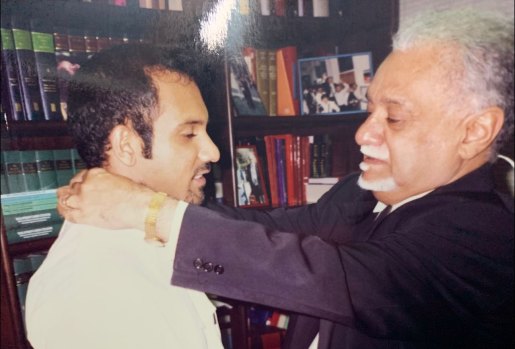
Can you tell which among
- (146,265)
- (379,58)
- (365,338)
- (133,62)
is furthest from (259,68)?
(365,338)

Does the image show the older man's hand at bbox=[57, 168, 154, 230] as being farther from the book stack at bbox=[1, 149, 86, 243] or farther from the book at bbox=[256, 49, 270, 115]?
the book at bbox=[256, 49, 270, 115]

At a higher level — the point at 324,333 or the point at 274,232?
the point at 274,232

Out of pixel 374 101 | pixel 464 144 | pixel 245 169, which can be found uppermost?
pixel 374 101

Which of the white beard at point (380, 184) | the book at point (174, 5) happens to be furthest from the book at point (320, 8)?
the white beard at point (380, 184)

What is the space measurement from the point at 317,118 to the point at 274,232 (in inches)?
26.8

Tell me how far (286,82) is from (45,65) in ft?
2.51

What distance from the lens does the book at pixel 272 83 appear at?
1.28 meters

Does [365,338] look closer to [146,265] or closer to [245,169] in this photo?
[146,265]

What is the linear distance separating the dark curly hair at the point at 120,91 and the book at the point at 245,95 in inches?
12.3

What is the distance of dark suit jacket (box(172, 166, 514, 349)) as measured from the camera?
72 centimetres

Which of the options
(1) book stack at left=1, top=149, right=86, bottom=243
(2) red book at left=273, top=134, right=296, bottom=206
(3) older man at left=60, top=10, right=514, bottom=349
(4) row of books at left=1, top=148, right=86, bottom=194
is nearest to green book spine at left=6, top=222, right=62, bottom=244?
(1) book stack at left=1, top=149, right=86, bottom=243

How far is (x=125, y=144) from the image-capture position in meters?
0.86

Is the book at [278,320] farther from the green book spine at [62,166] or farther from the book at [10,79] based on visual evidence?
the book at [10,79]

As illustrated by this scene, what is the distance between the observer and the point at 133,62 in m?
0.86
